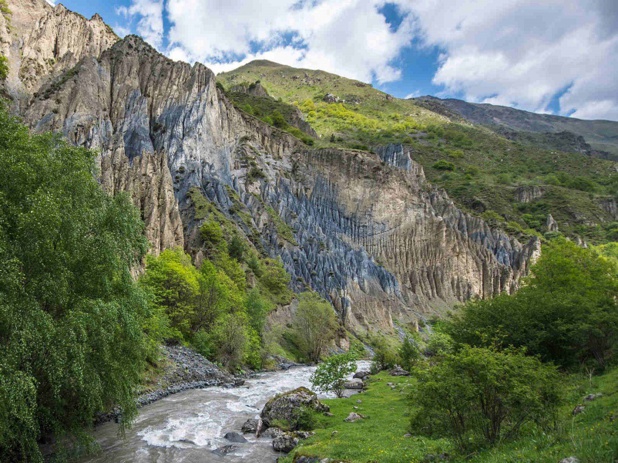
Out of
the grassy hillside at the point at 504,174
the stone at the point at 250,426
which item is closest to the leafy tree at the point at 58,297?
the stone at the point at 250,426

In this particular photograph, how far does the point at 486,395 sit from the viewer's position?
40.4 ft

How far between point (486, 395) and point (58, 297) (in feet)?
45.3

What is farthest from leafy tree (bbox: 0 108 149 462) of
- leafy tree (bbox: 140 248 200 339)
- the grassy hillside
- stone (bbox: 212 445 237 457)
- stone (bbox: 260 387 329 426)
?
the grassy hillside

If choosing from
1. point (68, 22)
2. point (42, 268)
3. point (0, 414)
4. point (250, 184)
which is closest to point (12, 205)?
point (42, 268)

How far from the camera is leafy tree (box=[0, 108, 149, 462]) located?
11.6 meters

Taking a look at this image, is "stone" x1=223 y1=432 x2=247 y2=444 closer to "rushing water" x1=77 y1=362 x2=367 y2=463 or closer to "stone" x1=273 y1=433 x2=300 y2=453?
"rushing water" x1=77 y1=362 x2=367 y2=463

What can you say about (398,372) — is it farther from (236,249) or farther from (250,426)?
(236,249)

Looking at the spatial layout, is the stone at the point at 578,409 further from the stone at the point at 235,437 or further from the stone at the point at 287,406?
the stone at the point at 235,437

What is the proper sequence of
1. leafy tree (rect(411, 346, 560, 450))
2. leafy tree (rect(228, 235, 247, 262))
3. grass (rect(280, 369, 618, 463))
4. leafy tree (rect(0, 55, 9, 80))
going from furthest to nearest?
leafy tree (rect(0, 55, 9, 80)) → leafy tree (rect(228, 235, 247, 262)) → leafy tree (rect(411, 346, 560, 450)) → grass (rect(280, 369, 618, 463))

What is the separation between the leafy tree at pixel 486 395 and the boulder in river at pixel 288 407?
1037 cm

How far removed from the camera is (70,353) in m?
12.6

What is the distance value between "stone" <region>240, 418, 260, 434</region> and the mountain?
3315 centimetres

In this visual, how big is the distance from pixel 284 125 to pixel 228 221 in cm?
6676

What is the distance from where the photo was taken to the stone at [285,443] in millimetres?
18141
